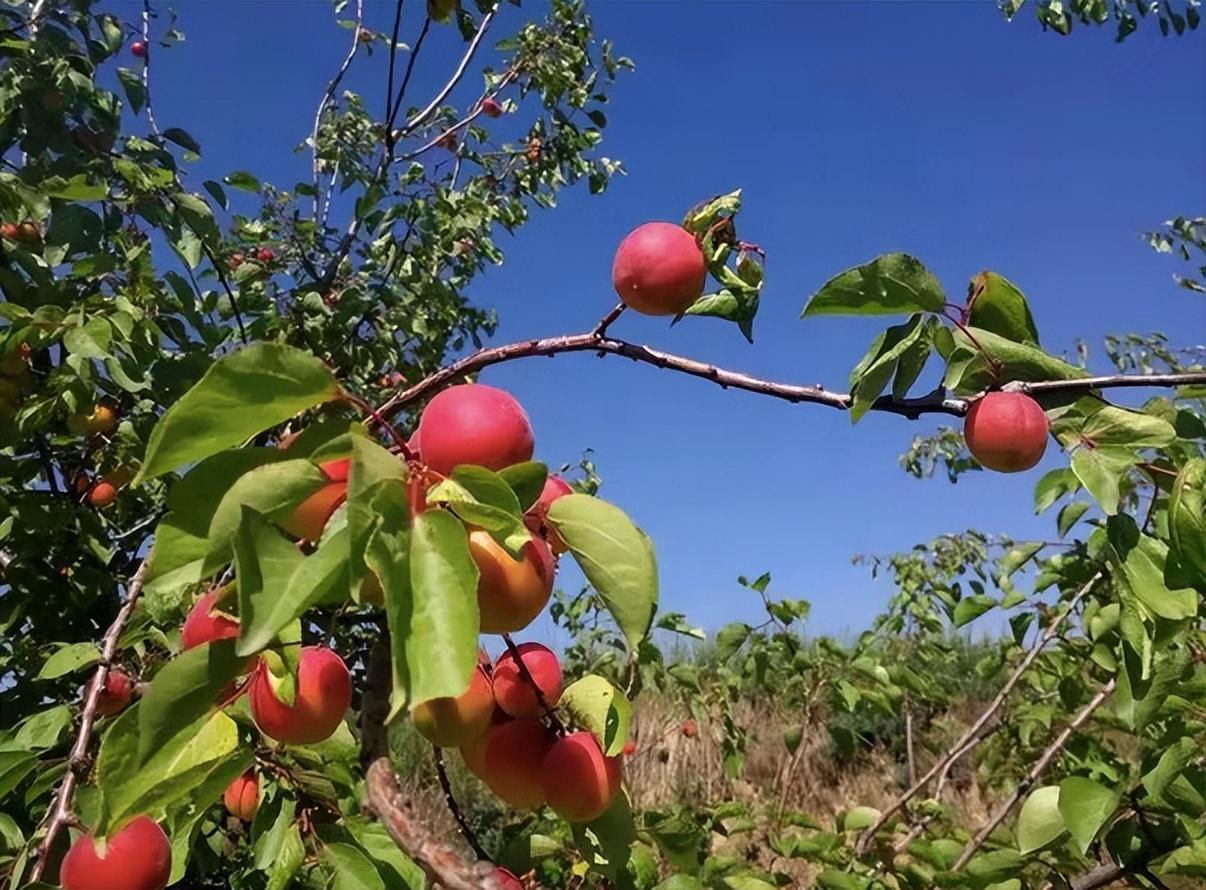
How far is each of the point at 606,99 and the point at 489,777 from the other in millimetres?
4342

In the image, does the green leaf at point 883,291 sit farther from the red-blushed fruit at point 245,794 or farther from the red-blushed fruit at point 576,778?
the red-blushed fruit at point 245,794

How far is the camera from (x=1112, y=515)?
0.78 m

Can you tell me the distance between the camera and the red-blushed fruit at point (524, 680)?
72cm

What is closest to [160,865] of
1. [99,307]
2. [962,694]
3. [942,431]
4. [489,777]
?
[489,777]

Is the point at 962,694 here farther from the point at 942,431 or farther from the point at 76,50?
the point at 76,50

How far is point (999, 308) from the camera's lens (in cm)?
82

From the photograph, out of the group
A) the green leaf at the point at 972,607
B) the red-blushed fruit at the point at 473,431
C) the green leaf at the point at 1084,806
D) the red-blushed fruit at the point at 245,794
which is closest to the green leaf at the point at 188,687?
the red-blushed fruit at the point at 473,431

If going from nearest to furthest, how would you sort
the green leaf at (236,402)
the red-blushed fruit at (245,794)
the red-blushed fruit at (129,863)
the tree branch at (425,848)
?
the tree branch at (425,848), the green leaf at (236,402), the red-blushed fruit at (129,863), the red-blushed fruit at (245,794)

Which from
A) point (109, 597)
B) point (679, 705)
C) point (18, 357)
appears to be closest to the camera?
point (18, 357)

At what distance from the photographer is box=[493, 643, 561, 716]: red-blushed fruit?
0.72 m

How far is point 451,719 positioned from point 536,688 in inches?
4.0

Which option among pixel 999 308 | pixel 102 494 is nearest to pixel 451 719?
pixel 999 308

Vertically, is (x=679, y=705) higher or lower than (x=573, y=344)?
higher

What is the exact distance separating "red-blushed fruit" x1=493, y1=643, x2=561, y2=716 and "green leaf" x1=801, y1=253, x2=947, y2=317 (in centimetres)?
35
